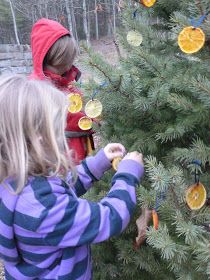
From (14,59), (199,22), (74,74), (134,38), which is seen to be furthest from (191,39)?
(14,59)

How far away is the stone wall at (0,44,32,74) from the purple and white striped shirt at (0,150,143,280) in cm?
833

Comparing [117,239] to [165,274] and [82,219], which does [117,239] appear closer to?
[165,274]

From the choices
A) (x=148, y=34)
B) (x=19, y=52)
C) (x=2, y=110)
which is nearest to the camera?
(x=2, y=110)

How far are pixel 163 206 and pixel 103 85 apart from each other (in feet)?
2.14

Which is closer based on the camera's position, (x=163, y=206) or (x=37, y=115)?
(x=37, y=115)

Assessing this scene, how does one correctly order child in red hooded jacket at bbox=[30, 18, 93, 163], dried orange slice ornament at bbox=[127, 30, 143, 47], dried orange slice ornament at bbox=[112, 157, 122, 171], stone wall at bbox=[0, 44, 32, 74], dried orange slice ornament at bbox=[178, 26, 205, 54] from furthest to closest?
stone wall at bbox=[0, 44, 32, 74] → child in red hooded jacket at bbox=[30, 18, 93, 163] → dried orange slice ornament at bbox=[127, 30, 143, 47] → dried orange slice ornament at bbox=[112, 157, 122, 171] → dried orange slice ornament at bbox=[178, 26, 205, 54]

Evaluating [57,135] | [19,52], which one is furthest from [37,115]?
[19,52]

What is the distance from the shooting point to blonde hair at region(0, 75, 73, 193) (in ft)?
4.20

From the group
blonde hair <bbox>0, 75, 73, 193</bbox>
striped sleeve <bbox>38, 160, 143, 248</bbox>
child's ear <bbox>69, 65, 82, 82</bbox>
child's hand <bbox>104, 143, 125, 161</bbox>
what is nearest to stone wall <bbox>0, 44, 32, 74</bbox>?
child's ear <bbox>69, 65, 82, 82</bbox>

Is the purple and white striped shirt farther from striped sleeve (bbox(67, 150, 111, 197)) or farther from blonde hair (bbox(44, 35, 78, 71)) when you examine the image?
blonde hair (bbox(44, 35, 78, 71))

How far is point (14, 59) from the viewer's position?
948 centimetres

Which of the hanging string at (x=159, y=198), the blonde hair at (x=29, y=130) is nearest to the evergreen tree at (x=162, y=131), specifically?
the hanging string at (x=159, y=198)

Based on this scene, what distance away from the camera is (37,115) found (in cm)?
130

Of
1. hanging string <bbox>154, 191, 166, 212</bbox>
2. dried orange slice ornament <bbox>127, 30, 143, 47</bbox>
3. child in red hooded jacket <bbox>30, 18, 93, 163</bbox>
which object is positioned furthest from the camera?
child in red hooded jacket <bbox>30, 18, 93, 163</bbox>
